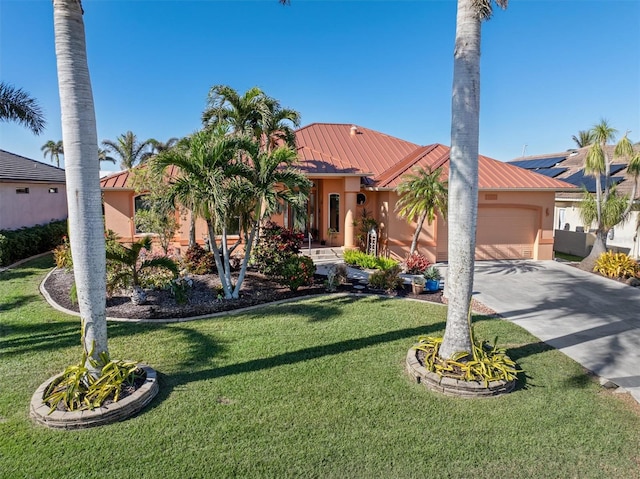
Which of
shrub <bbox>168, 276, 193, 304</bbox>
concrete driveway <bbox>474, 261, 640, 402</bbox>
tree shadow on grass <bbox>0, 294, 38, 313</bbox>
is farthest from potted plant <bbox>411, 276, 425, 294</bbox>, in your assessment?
tree shadow on grass <bbox>0, 294, 38, 313</bbox>

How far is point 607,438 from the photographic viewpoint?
4965mm

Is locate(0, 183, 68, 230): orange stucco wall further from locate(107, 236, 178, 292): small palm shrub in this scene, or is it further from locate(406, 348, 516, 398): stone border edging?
locate(406, 348, 516, 398): stone border edging

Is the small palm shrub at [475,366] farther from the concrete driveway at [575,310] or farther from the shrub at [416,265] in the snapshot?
the shrub at [416,265]

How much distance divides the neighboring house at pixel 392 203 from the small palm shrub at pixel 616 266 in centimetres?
296

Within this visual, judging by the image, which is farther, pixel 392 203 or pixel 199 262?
pixel 392 203

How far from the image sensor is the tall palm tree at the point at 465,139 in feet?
19.6

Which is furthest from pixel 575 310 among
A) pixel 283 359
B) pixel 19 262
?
pixel 19 262

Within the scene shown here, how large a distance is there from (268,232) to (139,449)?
8.20 m

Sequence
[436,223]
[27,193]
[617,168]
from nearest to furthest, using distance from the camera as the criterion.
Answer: [436,223]
[27,193]
[617,168]

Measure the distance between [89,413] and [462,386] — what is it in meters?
5.08

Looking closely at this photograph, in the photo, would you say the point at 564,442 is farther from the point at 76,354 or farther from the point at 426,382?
the point at 76,354

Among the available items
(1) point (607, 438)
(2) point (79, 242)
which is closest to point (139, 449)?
(2) point (79, 242)

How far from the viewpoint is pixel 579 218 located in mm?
19953

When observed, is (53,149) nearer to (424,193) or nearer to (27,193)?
(27,193)
